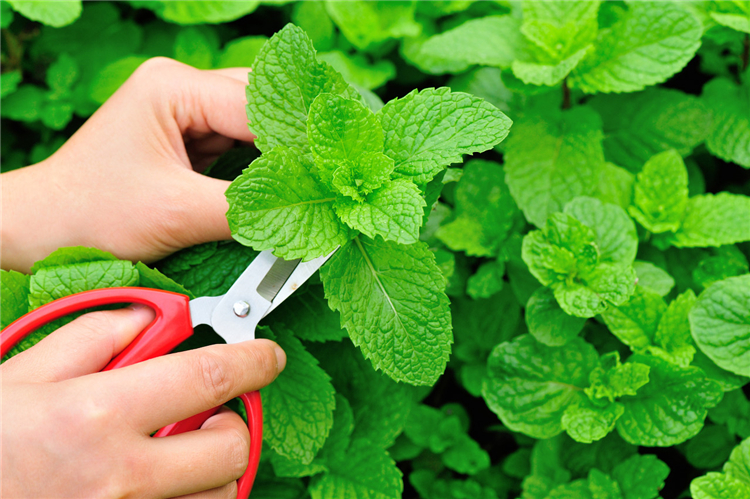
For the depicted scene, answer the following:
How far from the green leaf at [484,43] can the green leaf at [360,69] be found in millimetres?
229

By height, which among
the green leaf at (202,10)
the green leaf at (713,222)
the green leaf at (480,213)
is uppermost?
the green leaf at (202,10)

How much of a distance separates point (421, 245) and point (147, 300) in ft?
1.49

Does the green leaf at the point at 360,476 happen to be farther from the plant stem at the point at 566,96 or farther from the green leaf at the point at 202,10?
the green leaf at the point at 202,10

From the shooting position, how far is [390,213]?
0.77m

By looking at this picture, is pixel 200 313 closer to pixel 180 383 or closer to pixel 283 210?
pixel 180 383

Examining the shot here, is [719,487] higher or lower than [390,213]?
lower

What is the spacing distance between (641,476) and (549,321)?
0.37 meters

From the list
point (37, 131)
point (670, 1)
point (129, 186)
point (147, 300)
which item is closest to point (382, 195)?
point (147, 300)

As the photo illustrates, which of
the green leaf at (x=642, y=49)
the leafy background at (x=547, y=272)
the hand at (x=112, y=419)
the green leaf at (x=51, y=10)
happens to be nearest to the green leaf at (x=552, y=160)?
the leafy background at (x=547, y=272)

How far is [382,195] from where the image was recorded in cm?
81

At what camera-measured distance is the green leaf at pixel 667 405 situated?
1.02 m

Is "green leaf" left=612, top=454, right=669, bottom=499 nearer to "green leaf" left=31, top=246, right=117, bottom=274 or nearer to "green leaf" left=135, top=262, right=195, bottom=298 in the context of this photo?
"green leaf" left=135, top=262, right=195, bottom=298

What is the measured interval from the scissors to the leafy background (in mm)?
50

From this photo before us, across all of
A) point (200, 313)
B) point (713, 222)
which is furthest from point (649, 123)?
point (200, 313)
